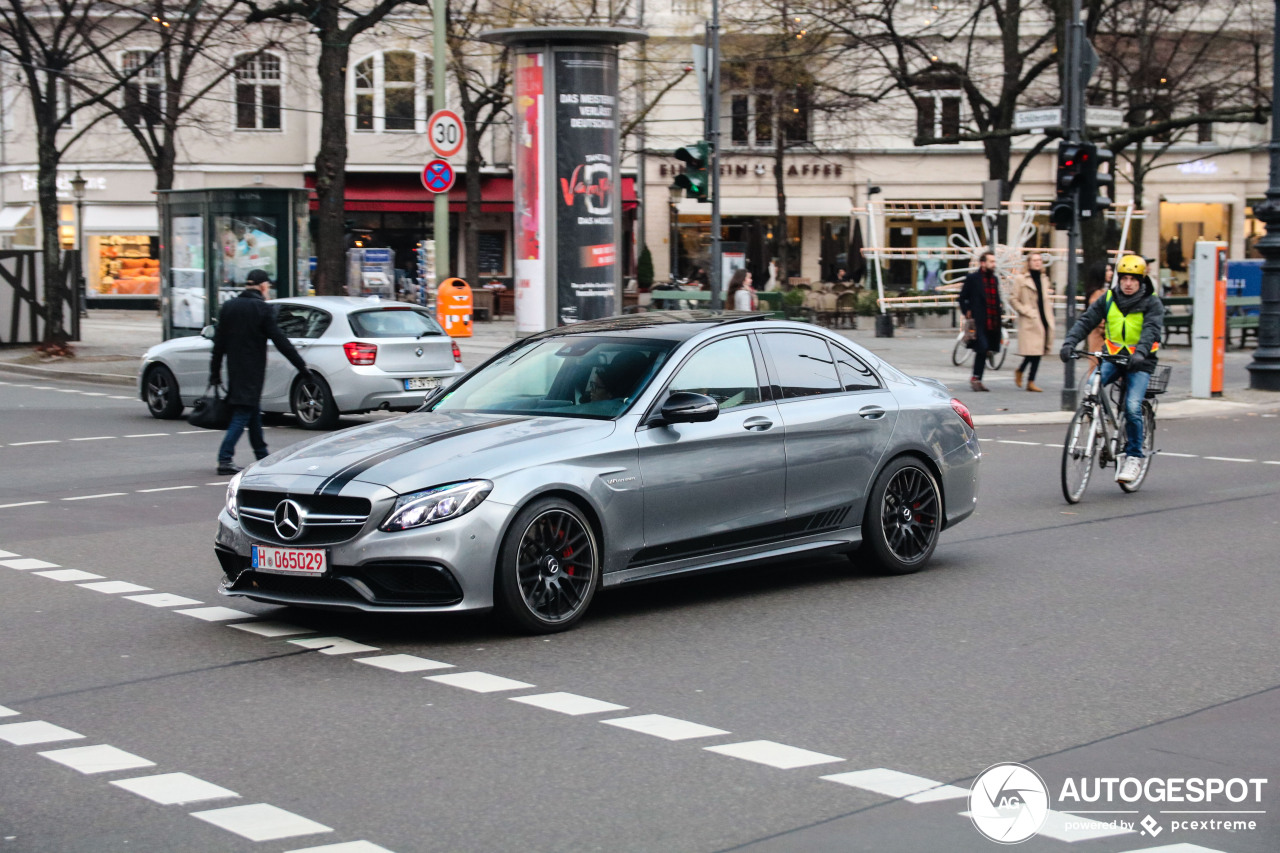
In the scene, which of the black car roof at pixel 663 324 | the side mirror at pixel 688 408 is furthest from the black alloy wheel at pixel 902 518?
the side mirror at pixel 688 408

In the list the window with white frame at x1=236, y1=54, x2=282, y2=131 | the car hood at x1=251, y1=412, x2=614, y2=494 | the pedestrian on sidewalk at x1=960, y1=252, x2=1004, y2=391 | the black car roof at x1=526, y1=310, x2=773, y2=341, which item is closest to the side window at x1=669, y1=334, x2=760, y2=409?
the black car roof at x1=526, y1=310, x2=773, y2=341

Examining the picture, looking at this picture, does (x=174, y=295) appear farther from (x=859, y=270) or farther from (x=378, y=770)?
(x=859, y=270)

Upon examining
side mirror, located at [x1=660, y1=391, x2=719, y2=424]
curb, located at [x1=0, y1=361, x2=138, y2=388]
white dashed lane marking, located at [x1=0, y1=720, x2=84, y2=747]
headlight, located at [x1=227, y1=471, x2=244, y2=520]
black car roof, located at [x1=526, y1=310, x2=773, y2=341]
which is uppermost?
black car roof, located at [x1=526, y1=310, x2=773, y2=341]

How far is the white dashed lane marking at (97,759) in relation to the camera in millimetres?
5480

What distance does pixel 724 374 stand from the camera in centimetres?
865

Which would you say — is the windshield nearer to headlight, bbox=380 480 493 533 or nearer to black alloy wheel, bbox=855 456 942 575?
headlight, bbox=380 480 493 533

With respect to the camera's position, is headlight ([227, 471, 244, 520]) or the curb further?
the curb

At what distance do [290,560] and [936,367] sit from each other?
20.6m

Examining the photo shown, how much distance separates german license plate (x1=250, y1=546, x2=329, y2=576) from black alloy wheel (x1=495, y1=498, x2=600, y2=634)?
82cm

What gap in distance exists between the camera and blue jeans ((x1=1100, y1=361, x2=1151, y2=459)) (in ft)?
41.0

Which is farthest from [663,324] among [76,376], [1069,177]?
[76,376]

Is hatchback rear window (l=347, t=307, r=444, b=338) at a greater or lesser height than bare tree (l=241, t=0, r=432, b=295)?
lesser

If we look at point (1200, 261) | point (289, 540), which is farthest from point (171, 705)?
point (1200, 261)

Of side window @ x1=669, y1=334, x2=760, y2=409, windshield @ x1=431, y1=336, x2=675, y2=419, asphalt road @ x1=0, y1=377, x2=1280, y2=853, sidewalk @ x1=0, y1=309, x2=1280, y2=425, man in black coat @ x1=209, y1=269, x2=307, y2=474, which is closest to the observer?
asphalt road @ x1=0, y1=377, x2=1280, y2=853
